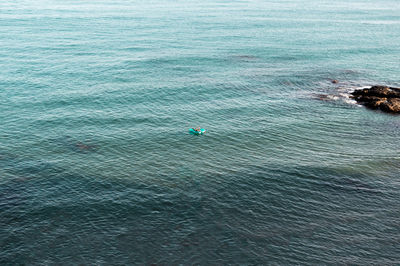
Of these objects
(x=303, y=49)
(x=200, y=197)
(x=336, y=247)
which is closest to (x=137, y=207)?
(x=200, y=197)

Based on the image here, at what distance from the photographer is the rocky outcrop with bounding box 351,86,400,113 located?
85.2 metres

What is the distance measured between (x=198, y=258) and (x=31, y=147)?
42.3 metres

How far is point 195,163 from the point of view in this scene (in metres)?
64.1

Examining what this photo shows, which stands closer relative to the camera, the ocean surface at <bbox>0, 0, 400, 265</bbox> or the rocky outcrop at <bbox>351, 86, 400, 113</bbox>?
the ocean surface at <bbox>0, 0, 400, 265</bbox>

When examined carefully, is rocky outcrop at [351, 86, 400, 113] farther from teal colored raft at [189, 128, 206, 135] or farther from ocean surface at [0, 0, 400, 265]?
teal colored raft at [189, 128, 206, 135]

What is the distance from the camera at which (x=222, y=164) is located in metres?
63.5

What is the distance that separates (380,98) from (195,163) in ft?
172

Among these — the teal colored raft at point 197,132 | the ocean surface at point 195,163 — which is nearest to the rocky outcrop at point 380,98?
the ocean surface at point 195,163

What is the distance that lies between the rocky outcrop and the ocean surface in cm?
350

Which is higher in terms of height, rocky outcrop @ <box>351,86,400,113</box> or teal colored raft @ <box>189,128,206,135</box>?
rocky outcrop @ <box>351,86,400,113</box>

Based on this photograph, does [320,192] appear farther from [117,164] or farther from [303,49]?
[303,49]

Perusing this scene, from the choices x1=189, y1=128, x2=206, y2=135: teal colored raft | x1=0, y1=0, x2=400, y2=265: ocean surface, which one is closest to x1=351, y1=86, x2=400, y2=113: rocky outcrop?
x1=0, y1=0, x2=400, y2=265: ocean surface

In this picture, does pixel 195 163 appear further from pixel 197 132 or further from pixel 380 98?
pixel 380 98

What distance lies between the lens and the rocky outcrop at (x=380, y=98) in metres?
85.2
